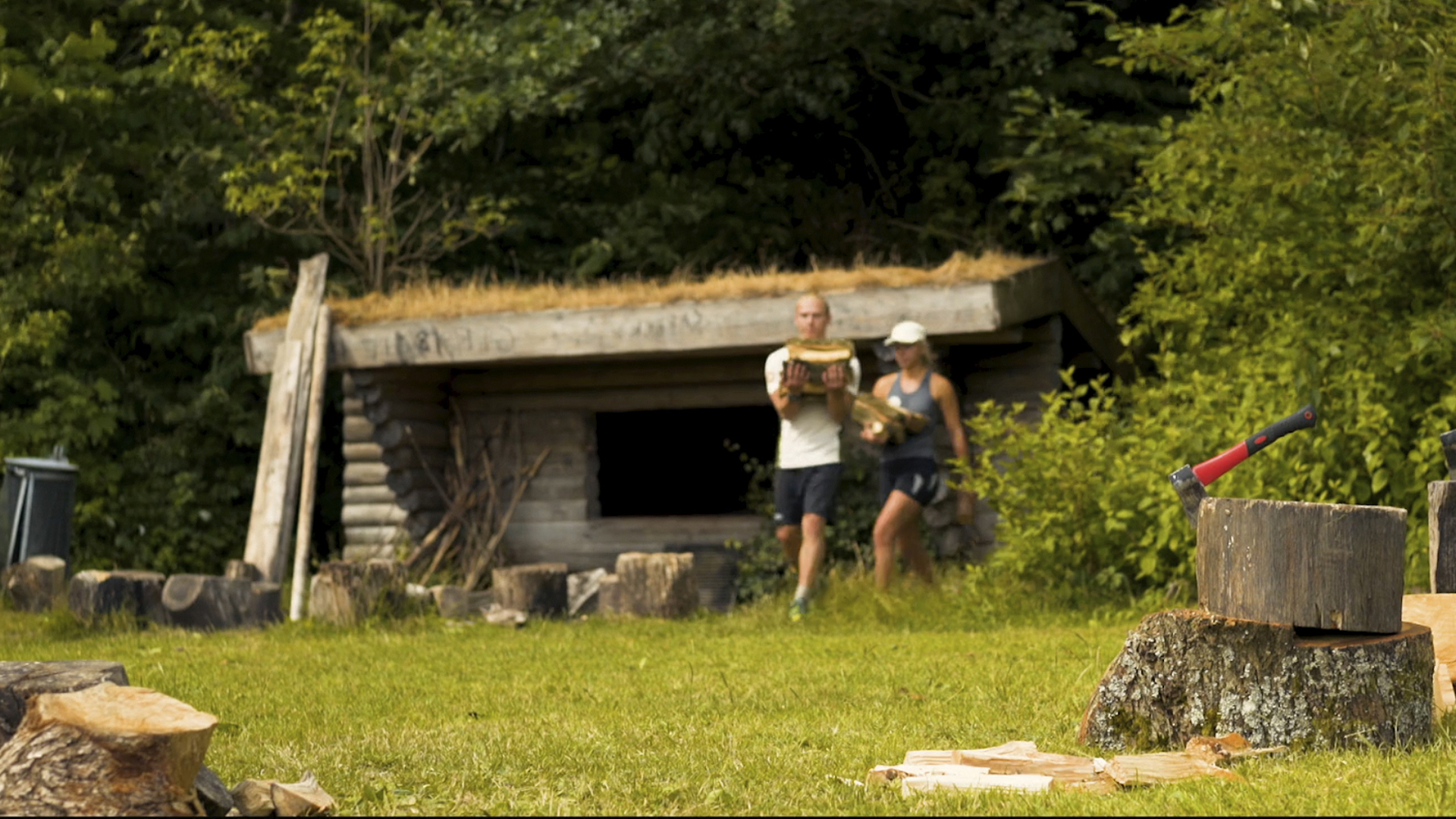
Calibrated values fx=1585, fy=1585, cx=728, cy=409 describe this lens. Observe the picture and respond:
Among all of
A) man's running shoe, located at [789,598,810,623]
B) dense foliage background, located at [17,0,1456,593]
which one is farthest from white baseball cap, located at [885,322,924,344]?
man's running shoe, located at [789,598,810,623]

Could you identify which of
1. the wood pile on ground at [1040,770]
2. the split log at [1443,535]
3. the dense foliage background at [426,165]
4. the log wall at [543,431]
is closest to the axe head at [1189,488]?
the wood pile on ground at [1040,770]

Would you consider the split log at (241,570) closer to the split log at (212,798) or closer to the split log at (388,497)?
the split log at (388,497)

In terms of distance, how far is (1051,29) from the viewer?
14.7 m

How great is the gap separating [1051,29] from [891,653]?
8783mm

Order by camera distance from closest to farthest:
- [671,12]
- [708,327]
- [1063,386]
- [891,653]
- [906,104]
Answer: [891,653] < [708,327] < [1063,386] < [671,12] < [906,104]

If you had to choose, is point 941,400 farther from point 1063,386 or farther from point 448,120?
point 448,120

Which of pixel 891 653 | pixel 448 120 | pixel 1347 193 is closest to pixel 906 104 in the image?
pixel 448 120

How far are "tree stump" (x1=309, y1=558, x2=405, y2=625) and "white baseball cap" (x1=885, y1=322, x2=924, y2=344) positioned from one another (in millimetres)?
3423

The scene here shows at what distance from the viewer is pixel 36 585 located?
33.8 ft

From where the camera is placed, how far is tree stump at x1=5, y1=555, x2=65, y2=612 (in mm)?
10258

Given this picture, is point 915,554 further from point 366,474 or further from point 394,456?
point 366,474

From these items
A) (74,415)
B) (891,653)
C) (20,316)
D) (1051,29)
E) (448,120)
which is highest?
(1051,29)

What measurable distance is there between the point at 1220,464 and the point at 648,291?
21.0 ft

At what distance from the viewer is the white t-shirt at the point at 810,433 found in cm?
934
